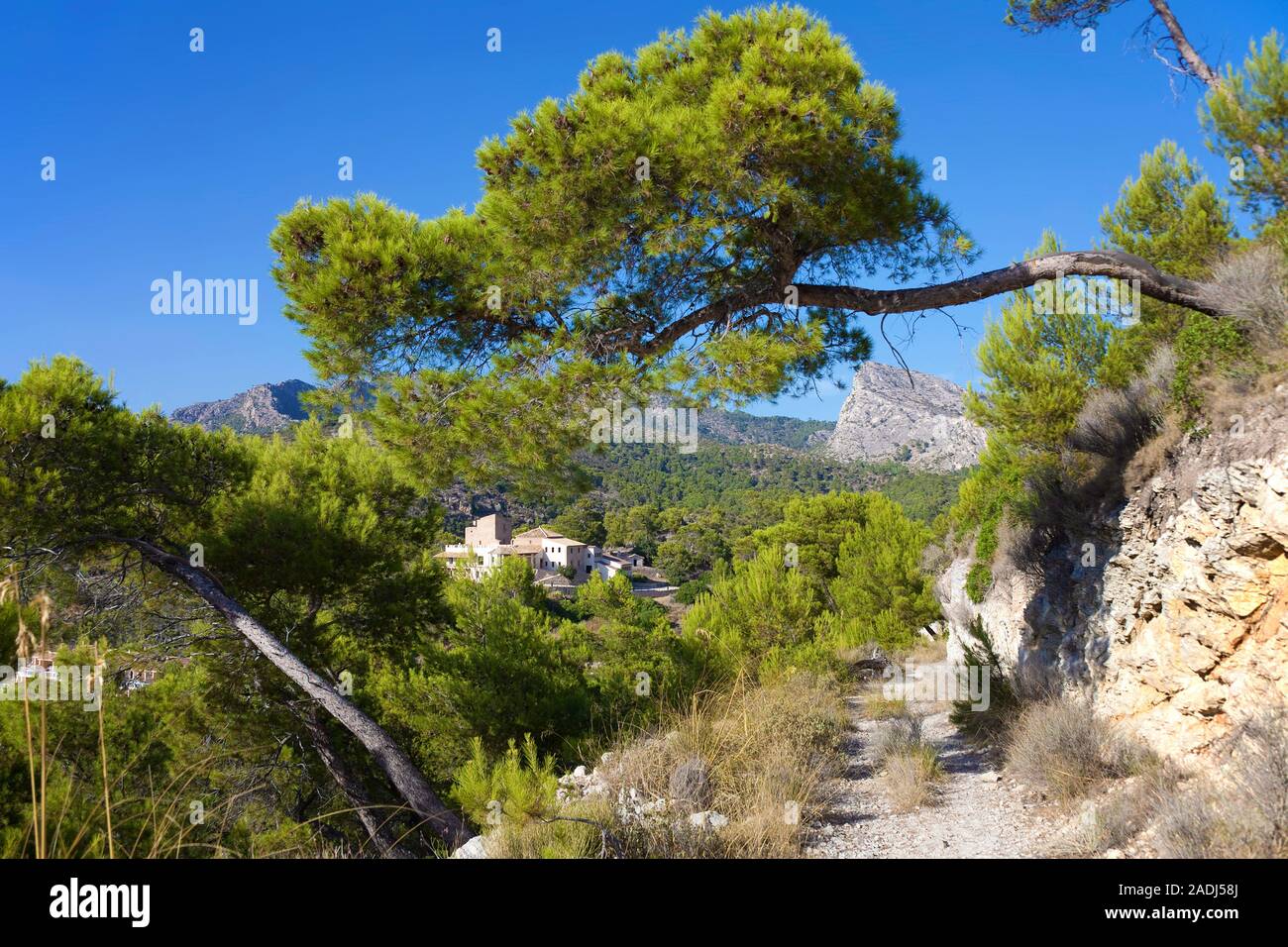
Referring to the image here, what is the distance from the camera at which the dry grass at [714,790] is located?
3865 millimetres

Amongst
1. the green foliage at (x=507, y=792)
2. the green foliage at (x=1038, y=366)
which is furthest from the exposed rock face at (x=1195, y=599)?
the green foliage at (x=507, y=792)

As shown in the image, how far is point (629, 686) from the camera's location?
942 centimetres

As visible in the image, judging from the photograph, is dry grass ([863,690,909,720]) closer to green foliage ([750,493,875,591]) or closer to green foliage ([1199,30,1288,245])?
green foliage ([1199,30,1288,245])

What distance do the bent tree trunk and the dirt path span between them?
10.4ft

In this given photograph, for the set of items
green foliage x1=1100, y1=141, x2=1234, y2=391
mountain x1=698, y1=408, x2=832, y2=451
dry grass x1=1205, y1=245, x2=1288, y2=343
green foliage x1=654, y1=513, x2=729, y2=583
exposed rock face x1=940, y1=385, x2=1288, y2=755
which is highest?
mountain x1=698, y1=408, x2=832, y2=451

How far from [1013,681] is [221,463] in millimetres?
9165

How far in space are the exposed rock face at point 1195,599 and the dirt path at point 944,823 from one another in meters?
1.10

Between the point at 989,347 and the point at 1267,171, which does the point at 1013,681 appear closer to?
the point at 989,347

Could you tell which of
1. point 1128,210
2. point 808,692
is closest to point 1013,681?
point 808,692

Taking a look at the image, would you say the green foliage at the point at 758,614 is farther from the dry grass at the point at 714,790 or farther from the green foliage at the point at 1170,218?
the green foliage at the point at 1170,218

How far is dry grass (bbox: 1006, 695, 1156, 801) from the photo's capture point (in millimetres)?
4773

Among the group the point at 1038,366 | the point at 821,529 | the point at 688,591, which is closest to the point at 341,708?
the point at 1038,366

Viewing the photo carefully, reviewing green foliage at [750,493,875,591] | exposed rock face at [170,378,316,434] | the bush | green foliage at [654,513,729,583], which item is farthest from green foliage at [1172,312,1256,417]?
exposed rock face at [170,378,316,434]

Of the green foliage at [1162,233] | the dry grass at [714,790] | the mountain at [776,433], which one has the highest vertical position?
the mountain at [776,433]
